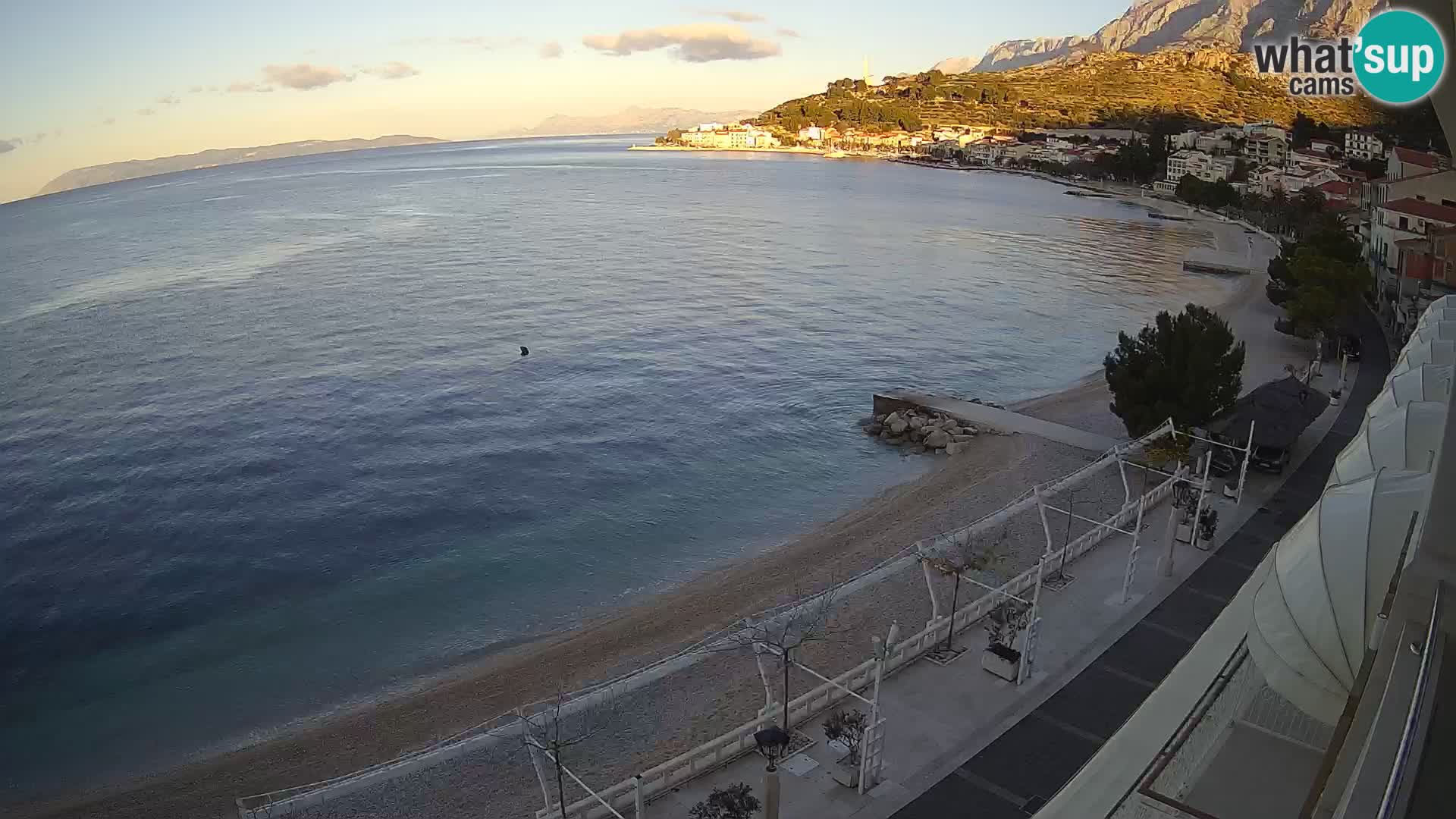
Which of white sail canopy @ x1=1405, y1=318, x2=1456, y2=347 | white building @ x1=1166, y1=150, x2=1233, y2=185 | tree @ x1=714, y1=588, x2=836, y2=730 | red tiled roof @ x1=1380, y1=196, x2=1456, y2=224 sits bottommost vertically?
tree @ x1=714, y1=588, x2=836, y2=730

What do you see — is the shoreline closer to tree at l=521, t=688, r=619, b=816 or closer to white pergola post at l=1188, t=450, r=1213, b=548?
tree at l=521, t=688, r=619, b=816

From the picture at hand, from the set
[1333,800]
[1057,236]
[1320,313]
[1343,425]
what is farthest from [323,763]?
[1057,236]

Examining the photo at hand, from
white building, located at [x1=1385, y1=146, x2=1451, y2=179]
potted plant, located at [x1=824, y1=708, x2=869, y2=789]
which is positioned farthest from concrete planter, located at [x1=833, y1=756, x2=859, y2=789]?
white building, located at [x1=1385, y1=146, x2=1451, y2=179]

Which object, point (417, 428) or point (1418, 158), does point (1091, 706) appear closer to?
point (417, 428)

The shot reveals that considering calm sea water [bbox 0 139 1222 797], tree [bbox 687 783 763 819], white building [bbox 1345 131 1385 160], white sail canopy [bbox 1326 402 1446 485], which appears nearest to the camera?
tree [bbox 687 783 763 819]

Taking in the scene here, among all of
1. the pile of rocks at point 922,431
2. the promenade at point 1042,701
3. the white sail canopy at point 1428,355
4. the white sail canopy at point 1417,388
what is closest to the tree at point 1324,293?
the pile of rocks at point 922,431

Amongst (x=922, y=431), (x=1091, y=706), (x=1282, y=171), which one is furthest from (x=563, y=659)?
(x=1282, y=171)
